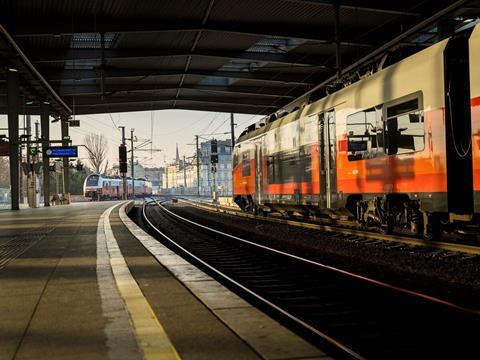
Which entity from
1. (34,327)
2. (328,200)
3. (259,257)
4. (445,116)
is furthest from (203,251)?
(34,327)

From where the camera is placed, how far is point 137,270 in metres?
8.86

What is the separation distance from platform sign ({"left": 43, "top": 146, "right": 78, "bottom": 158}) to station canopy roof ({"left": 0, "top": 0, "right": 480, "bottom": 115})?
11.6 ft

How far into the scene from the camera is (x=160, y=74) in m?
33.0

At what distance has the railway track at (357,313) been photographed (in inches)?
196

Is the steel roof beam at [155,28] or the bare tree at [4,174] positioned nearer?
the steel roof beam at [155,28]

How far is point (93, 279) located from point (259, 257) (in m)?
4.86

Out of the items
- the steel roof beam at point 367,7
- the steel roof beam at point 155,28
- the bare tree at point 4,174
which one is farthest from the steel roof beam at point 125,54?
the bare tree at point 4,174

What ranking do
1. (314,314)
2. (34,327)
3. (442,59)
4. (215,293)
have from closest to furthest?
(34,327) < (314,314) < (215,293) < (442,59)

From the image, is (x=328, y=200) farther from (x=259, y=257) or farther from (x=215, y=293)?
(x=215, y=293)

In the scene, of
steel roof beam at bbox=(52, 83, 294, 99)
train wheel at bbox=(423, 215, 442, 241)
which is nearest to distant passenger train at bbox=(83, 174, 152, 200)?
steel roof beam at bbox=(52, 83, 294, 99)

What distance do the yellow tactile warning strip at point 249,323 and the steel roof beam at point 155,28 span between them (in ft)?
56.4

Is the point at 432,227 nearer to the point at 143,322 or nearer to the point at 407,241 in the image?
the point at 407,241

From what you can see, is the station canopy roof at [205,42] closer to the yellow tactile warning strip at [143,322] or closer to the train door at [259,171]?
the train door at [259,171]

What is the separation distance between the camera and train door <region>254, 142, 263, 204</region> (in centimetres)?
2150
